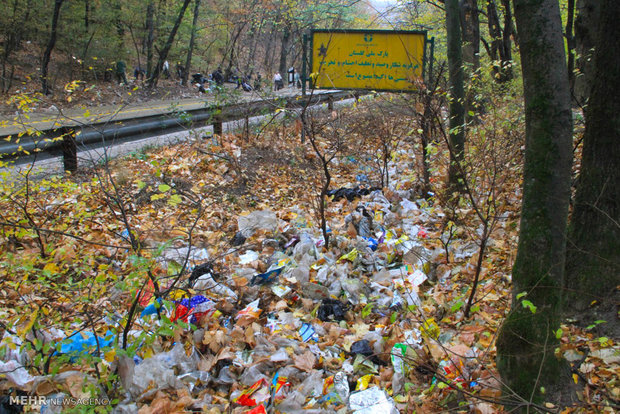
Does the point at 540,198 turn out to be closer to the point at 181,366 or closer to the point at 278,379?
the point at 278,379

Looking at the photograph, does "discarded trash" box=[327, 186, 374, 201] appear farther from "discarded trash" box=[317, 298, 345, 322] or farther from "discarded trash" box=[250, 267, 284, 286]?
"discarded trash" box=[317, 298, 345, 322]

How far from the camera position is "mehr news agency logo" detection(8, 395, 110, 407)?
2.71 m

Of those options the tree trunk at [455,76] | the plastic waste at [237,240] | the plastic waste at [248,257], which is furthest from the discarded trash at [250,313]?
the tree trunk at [455,76]

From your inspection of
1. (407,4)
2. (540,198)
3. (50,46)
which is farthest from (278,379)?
(50,46)

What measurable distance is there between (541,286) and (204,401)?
2.22m

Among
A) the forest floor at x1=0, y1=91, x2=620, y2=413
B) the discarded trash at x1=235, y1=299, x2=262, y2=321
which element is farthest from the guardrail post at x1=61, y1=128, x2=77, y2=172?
the discarded trash at x1=235, y1=299, x2=262, y2=321

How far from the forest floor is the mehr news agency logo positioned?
0.16 ft

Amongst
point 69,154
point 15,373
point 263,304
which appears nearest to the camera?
point 15,373

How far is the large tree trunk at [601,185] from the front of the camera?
3.21 m

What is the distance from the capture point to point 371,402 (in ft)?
10.1

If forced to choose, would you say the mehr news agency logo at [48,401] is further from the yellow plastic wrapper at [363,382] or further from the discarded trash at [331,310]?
the discarded trash at [331,310]

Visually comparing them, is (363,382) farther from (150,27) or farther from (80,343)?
(150,27)

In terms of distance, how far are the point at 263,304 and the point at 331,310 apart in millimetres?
643

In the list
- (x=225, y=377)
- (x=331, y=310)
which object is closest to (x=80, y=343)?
(x=225, y=377)
